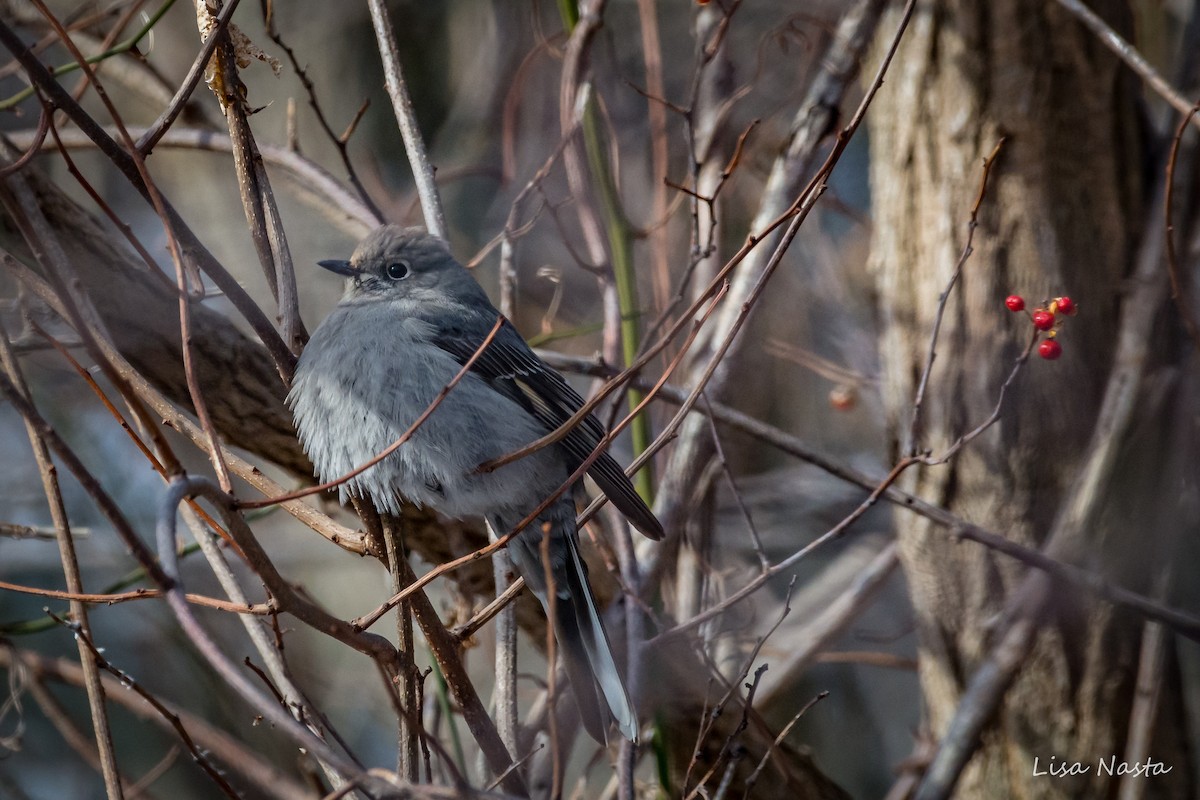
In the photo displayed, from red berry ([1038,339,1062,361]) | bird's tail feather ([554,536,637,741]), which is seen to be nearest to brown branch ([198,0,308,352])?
bird's tail feather ([554,536,637,741])

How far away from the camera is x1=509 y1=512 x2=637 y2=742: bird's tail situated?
3.02 m

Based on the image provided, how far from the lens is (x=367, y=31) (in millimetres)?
8609

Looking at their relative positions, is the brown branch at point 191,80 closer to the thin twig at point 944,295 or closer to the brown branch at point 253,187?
the brown branch at point 253,187

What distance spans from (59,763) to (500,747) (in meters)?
5.34

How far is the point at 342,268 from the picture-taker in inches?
141

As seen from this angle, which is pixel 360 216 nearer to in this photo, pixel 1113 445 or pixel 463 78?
pixel 1113 445

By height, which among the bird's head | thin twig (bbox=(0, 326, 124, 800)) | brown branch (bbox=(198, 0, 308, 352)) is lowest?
thin twig (bbox=(0, 326, 124, 800))

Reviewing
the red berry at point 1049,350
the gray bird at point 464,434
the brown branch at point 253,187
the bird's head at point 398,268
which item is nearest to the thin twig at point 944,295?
the red berry at point 1049,350

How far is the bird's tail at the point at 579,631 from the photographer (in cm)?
302

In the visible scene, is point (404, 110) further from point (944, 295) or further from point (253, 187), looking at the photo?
point (944, 295)

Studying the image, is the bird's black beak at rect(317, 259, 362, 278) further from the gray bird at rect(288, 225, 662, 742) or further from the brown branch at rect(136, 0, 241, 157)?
the brown branch at rect(136, 0, 241, 157)

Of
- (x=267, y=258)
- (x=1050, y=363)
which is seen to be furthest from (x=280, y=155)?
(x=1050, y=363)

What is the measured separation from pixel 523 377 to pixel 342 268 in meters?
0.75

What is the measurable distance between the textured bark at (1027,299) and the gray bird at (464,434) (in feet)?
5.26
